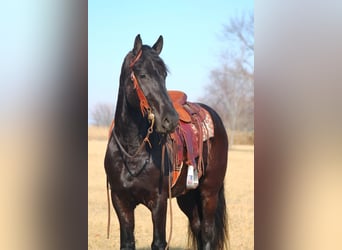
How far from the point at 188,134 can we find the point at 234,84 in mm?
550

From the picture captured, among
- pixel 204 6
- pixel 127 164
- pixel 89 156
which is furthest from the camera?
pixel 204 6

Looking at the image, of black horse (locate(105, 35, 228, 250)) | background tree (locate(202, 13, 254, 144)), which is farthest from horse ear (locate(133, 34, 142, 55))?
background tree (locate(202, 13, 254, 144))

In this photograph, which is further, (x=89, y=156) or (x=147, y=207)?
(x=89, y=156)

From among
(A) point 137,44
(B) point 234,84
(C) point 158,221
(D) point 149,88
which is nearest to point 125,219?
(C) point 158,221

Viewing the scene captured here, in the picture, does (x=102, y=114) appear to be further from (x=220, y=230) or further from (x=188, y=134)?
(x=220, y=230)

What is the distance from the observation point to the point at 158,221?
2723 mm

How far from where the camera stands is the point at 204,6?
3.20m

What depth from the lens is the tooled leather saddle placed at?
9.38 ft

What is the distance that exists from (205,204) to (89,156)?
0.81 m

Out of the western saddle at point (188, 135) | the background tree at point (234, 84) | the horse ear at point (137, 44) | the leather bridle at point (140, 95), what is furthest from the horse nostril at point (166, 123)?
the background tree at point (234, 84)

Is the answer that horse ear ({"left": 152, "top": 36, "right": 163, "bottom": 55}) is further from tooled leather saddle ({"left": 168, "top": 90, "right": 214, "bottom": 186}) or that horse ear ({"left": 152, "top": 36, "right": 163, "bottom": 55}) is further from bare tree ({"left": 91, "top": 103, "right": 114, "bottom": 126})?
bare tree ({"left": 91, "top": 103, "right": 114, "bottom": 126})

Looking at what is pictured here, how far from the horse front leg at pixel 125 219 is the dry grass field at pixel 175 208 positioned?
7cm
